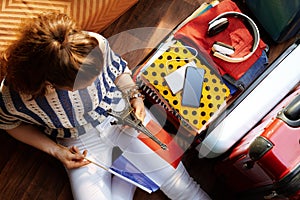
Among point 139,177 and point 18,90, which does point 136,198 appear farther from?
point 18,90

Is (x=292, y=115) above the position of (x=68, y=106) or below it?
above

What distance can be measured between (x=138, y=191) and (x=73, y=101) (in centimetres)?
46

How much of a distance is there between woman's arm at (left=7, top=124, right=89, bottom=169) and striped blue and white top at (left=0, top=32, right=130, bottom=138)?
0.09 ft

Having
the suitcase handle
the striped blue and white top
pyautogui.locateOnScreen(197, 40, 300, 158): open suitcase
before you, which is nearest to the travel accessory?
pyautogui.locateOnScreen(197, 40, 300, 158): open suitcase

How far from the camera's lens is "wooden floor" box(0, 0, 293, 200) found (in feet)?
4.50

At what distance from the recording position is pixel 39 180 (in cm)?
138

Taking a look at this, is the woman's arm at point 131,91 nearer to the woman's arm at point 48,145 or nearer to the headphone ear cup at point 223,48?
the woman's arm at point 48,145

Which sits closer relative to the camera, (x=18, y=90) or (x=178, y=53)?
(x=18, y=90)

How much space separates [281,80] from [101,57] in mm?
565

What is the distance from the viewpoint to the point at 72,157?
1.20 metres

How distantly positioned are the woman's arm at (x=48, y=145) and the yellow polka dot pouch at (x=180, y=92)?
32cm

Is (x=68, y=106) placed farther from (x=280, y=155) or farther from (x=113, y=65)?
(x=280, y=155)

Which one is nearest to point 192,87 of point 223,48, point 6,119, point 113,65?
point 223,48

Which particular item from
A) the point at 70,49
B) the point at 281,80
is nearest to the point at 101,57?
the point at 70,49
